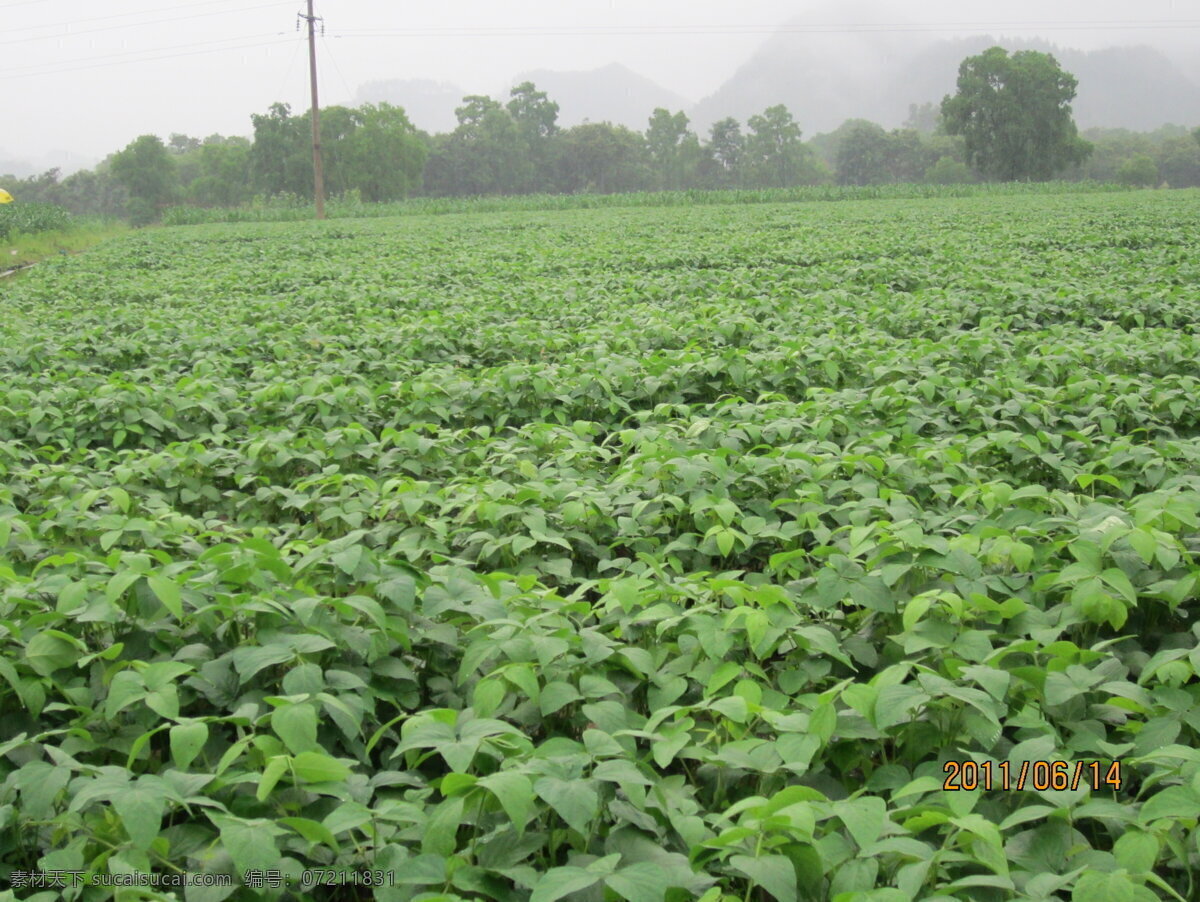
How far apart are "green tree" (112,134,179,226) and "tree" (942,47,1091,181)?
195 feet

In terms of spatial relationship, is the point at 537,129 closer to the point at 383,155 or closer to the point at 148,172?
the point at 383,155

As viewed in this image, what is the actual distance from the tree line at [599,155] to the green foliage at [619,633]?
5321cm

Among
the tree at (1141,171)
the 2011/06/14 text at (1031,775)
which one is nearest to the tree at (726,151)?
the tree at (1141,171)

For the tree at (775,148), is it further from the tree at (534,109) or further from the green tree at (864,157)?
the tree at (534,109)

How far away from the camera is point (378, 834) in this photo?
5.80 ft

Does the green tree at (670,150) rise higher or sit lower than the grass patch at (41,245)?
higher

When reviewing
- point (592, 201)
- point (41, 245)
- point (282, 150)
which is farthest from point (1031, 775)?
point (282, 150)

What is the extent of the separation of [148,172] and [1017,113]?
212ft

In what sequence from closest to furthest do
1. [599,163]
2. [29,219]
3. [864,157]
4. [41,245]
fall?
[41,245] → [29,219] → [599,163] → [864,157]

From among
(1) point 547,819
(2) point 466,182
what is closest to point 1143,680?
(1) point 547,819

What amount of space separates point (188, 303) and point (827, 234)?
38.4 ft

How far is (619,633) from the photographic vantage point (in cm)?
250

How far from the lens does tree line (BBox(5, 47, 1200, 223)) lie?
62.2m

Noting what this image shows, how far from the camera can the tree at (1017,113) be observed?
6338cm
